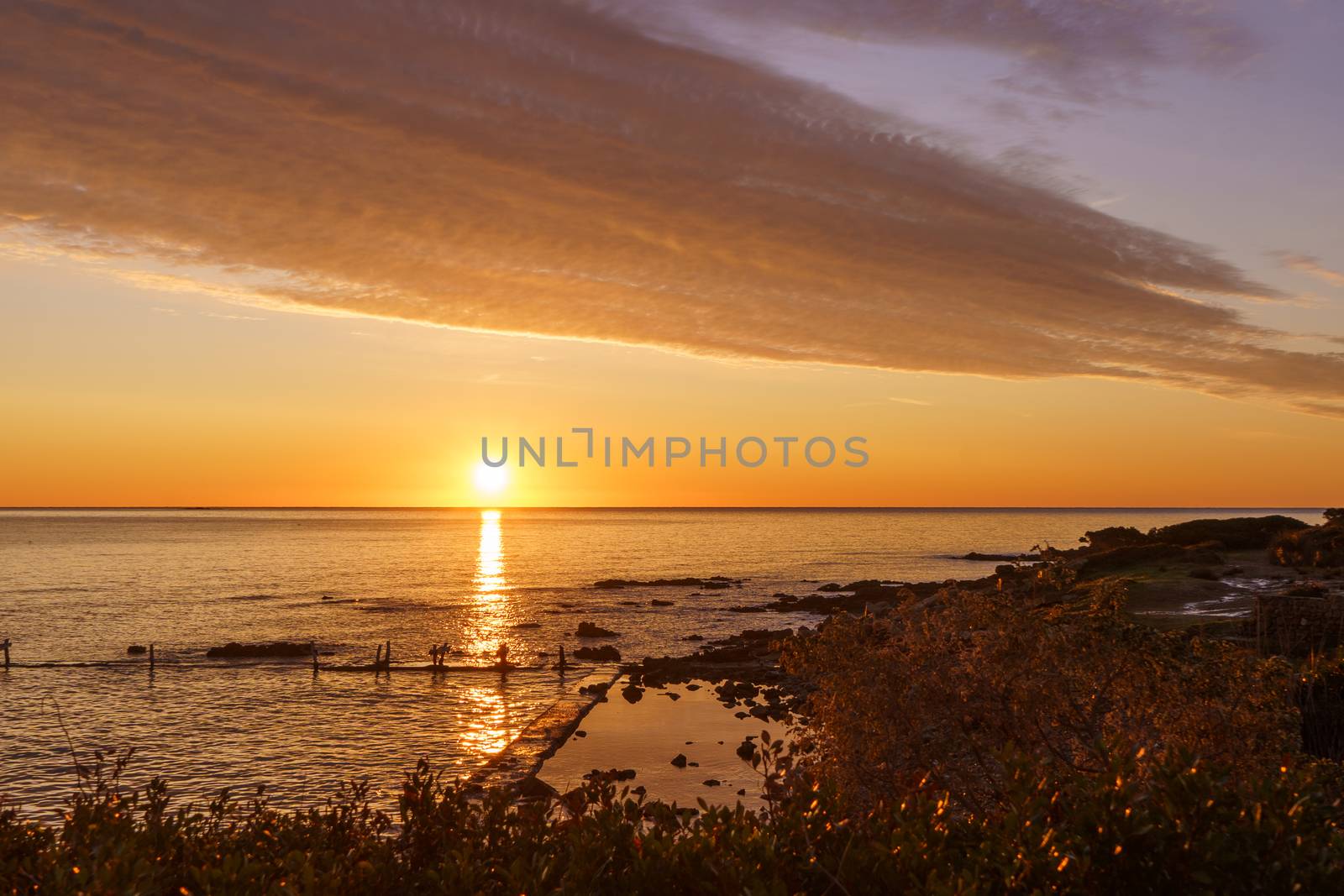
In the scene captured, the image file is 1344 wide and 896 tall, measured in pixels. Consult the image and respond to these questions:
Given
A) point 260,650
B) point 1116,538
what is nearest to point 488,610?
point 260,650

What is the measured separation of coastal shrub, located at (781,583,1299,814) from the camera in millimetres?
13875

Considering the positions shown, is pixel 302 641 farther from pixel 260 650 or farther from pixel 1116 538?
pixel 1116 538

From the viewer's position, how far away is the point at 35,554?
554ft

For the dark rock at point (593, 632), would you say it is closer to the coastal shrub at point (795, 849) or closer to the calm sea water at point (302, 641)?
the calm sea water at point (302, 641)

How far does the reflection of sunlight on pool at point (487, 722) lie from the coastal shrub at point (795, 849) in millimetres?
30788

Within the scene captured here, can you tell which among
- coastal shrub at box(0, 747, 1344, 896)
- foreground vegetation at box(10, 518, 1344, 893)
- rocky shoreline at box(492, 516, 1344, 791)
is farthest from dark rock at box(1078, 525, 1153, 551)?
coastal shrub at box(0, 747, 1344, 896)

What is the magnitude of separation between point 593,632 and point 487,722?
28.5 metres

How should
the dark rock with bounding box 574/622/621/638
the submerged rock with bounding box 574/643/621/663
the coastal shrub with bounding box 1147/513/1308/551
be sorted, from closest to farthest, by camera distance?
the submerged rock with bounding box 574/643/621/663 → the dark rock with bounding box 574/622/621/638 → the coastal shrub with bounding box 1147/513/1308/551

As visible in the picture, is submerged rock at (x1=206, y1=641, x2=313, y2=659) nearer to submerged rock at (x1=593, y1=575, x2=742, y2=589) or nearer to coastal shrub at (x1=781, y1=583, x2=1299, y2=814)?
coastal shrub at (x1=781, y1=583, x2=1299, y2=814)

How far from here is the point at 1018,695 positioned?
14.2 meters

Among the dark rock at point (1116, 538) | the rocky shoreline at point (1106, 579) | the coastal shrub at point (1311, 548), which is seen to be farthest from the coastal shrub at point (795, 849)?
the dark rock at point (1116, 538)

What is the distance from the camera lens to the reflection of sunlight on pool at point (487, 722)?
39656 millimetres

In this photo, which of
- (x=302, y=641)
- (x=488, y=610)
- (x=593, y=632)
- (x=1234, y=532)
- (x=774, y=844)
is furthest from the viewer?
(x=488, y=610)

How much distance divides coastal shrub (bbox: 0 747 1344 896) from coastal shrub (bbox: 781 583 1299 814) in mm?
5409
